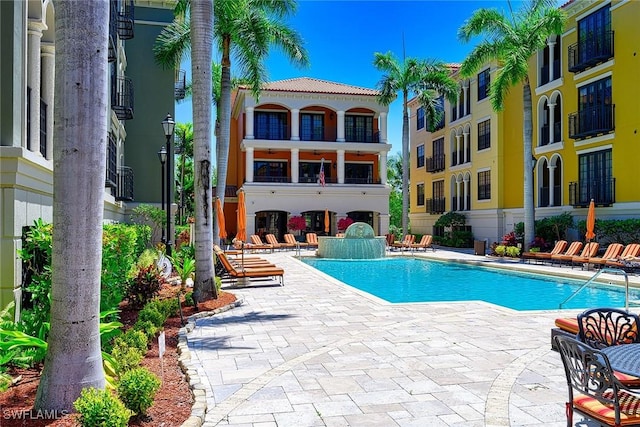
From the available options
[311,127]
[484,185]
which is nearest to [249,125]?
[311,127]

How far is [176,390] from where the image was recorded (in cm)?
536

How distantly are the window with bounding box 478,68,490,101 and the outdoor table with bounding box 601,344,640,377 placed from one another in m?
31.1

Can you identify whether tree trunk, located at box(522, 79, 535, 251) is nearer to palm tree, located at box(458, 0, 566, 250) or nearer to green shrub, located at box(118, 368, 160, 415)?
palm tree, located at box(458, 0, 566, 250)

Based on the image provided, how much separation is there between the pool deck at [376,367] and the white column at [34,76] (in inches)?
155

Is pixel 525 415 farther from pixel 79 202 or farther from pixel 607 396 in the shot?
pixel 79 202

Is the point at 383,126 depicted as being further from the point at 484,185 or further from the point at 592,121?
the point at 592,121

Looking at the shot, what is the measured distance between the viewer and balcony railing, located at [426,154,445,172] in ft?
129

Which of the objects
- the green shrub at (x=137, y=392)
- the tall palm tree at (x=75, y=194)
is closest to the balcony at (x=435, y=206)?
the green shrub at (x=137, y=392)

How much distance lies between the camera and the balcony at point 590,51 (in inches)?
906

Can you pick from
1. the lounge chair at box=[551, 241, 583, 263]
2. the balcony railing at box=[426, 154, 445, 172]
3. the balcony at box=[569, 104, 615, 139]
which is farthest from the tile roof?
the lounge chair at box=[551, 241, 583, 263]

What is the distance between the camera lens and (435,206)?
39969 millimetres

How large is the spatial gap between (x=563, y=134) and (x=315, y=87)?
64.5 feet

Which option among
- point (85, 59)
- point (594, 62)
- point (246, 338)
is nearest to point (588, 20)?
point (594, 62)

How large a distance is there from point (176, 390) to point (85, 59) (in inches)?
135
